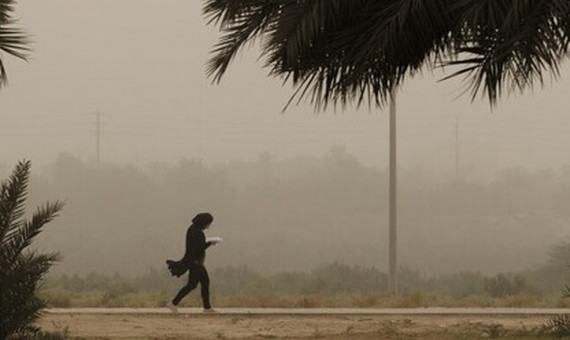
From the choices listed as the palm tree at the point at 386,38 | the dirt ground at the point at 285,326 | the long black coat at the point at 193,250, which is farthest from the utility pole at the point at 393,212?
the palm tree at the point at 386,38

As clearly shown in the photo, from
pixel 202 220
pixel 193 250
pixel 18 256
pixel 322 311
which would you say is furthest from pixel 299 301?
pixel 18 256

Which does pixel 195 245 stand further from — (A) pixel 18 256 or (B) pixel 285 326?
(A) pixel 18 256

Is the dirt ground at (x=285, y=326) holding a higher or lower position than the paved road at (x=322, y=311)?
lower

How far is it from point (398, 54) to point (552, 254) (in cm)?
4091

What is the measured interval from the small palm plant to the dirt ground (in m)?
3.66

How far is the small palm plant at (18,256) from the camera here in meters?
15.3

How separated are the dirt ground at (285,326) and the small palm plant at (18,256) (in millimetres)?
3658

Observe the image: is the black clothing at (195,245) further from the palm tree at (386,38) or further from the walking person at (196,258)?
the palm tree at (386,38)

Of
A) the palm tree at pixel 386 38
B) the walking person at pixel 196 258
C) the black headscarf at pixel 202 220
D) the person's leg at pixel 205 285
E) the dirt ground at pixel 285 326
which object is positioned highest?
the palm tree at pixel 386 38

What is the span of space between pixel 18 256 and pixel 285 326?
6846mm

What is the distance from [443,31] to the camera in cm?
1675

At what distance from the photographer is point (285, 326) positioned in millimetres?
21359

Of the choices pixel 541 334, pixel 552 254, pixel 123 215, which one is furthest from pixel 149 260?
pixel 541 334

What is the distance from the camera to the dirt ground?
19406mm
